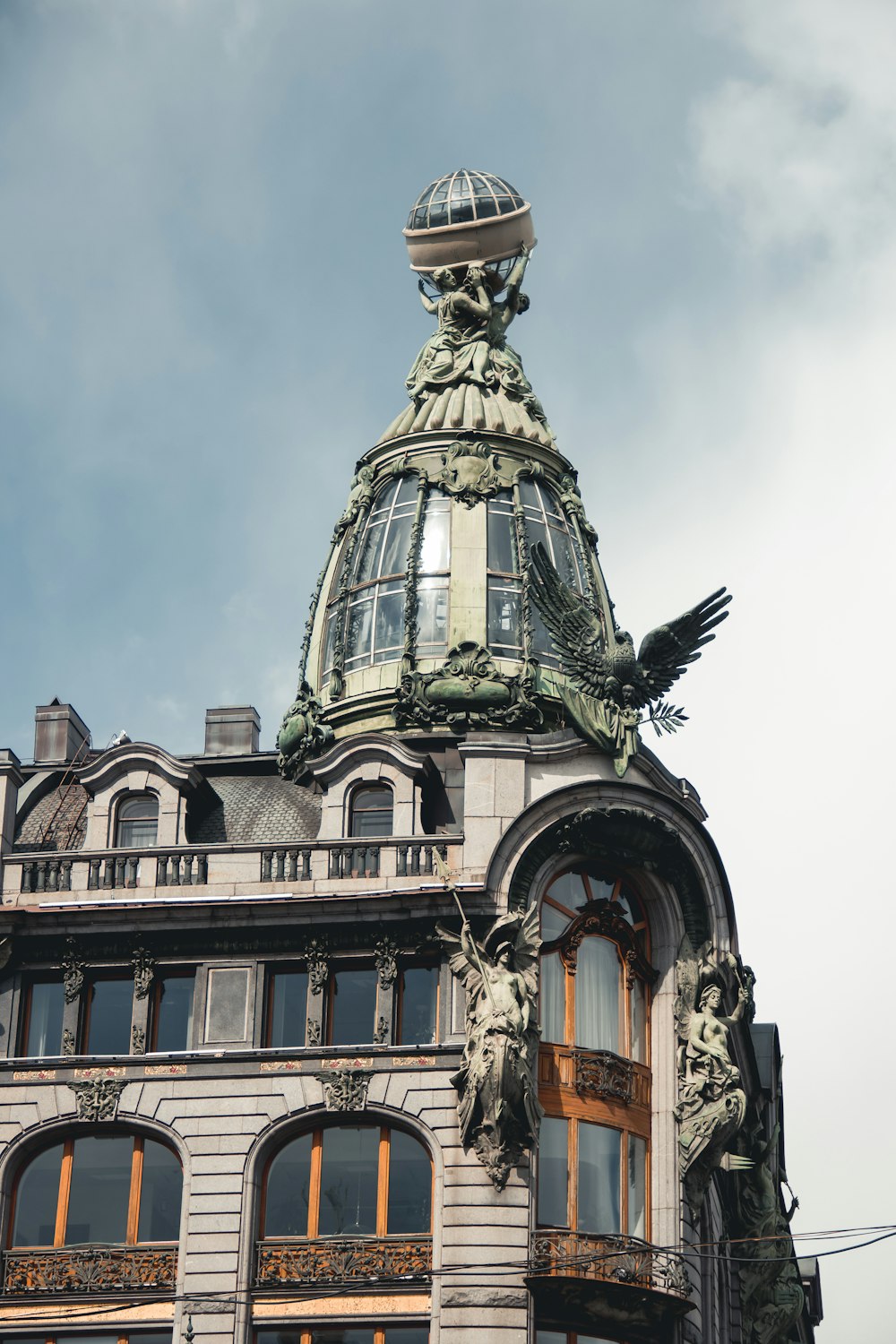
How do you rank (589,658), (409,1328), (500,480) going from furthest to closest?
(500,480) → (589,658) → (409,1328)

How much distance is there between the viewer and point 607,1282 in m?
49.8

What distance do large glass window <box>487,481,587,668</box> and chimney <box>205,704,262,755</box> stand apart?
8319 mm

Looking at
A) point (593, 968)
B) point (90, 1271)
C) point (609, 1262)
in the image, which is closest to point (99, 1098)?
point (90, 1271)

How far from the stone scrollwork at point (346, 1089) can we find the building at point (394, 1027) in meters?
0.07

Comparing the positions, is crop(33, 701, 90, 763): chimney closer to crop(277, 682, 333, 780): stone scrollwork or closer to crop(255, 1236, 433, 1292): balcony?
crop(277, 682, 333, 780): stone scrollwork

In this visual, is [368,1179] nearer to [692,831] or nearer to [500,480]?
[692,831]

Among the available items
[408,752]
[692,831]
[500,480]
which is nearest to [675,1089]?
[692,831]

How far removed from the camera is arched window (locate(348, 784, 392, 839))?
56.0 metres

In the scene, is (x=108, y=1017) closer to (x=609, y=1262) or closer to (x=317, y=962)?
(x=317, y=962)

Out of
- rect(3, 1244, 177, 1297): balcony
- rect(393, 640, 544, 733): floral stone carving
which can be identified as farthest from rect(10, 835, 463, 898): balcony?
rect(3, 1244, 177, 1297): balcony

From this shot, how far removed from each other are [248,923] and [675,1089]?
9.69 m

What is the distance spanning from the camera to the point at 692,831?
178ft

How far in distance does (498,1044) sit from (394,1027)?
2686mm

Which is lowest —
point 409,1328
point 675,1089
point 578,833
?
point 409,1328
